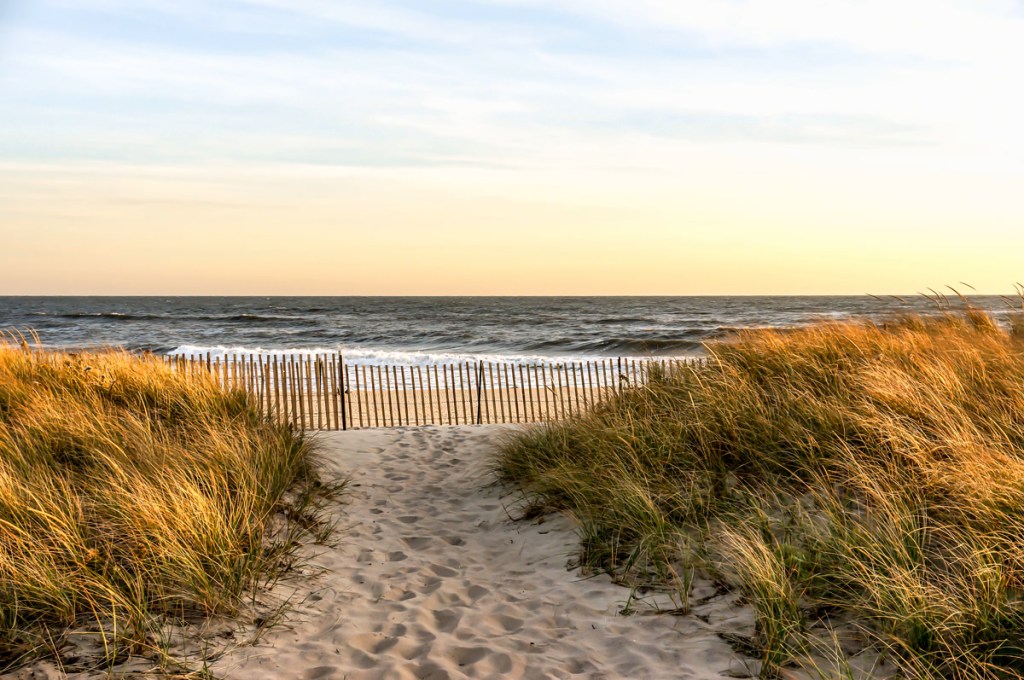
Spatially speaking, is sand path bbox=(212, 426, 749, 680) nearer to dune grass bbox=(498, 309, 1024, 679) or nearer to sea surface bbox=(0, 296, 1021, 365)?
dune grass bbox=(498, 309, 1024, 679)

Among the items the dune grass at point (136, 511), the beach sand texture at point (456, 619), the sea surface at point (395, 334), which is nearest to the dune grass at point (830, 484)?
the beach sand texture at point (456, 619)

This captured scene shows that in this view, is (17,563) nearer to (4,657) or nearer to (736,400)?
(4,657)

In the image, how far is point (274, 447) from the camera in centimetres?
639

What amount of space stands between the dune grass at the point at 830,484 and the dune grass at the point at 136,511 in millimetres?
2268

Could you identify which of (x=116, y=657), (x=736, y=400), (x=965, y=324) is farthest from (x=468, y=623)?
(x=965, y=324)

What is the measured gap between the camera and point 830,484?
16.2ft

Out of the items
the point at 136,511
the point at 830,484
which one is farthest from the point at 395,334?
the point at 830,484

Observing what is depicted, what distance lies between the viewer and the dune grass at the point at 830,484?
11.5ft

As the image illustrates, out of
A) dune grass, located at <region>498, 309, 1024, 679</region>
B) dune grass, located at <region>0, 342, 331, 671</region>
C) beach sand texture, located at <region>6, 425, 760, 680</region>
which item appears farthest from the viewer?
dune grass, located at <region>0, 342, 331, 671</region>

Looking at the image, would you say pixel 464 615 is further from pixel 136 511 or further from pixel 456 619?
pixel 136 511

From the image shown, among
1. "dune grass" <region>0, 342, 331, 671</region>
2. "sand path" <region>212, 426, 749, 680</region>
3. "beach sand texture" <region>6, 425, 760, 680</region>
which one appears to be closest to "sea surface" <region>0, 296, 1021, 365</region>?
"dune grass" <region>0, 342, 331, 671</region>

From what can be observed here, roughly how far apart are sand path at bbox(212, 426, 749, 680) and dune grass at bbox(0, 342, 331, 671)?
0.42 m

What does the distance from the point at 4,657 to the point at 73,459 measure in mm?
2548

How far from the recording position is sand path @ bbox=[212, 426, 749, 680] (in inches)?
146
